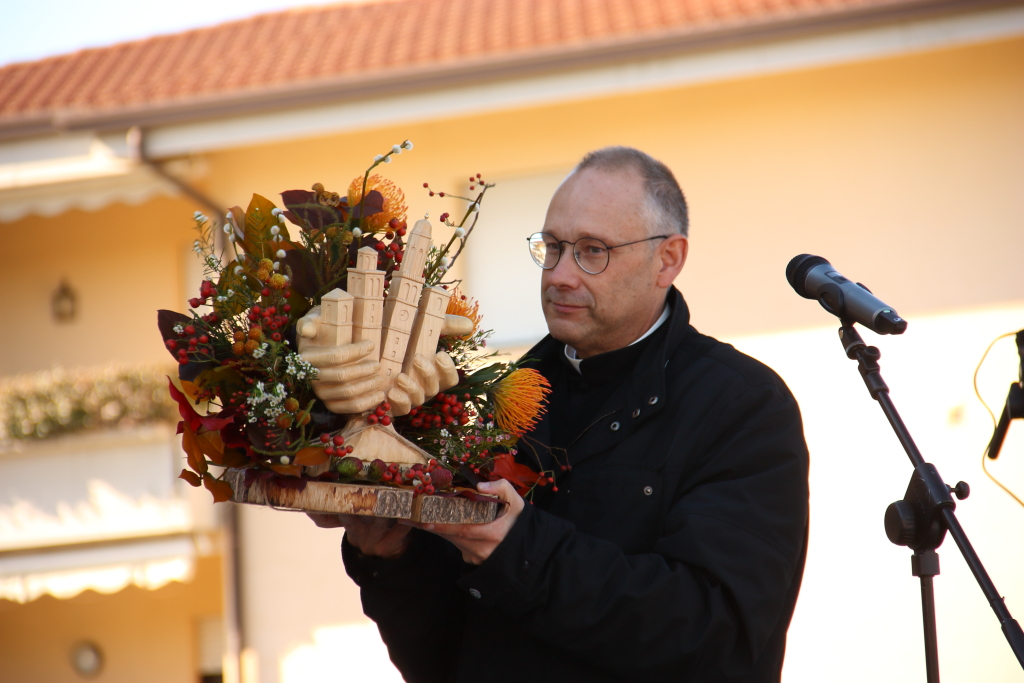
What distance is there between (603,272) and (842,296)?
61 cm

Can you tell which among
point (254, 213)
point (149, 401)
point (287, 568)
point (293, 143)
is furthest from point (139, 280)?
point (254, 213)

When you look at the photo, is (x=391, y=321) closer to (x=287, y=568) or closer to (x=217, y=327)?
(x=217, y=327)

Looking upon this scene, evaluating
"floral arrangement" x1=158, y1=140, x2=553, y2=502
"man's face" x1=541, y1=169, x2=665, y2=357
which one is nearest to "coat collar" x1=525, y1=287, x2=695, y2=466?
"man's face" x1=541, y1=169, x2=665, y2=357

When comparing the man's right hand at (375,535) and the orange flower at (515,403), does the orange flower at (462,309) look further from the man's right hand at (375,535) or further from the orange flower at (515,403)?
the man's right hand at (375,535)

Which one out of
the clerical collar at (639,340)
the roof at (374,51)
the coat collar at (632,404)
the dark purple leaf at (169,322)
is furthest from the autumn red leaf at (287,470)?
the roof at (374,51)

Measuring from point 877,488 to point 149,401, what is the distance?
230 inches

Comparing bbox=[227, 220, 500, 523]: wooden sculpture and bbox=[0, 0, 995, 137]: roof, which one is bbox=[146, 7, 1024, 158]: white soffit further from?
bbox=[227, 220, 500, 523]: wooden sculpture

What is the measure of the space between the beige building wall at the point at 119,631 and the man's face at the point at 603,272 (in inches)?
266

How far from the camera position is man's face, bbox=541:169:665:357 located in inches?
97.6

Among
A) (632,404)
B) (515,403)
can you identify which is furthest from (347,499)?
(632,404)

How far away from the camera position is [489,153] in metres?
7.63

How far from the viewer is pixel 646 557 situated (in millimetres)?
2025

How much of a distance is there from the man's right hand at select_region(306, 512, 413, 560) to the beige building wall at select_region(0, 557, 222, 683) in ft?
21.4

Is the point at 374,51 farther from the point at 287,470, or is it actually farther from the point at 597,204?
the point at 287,470
